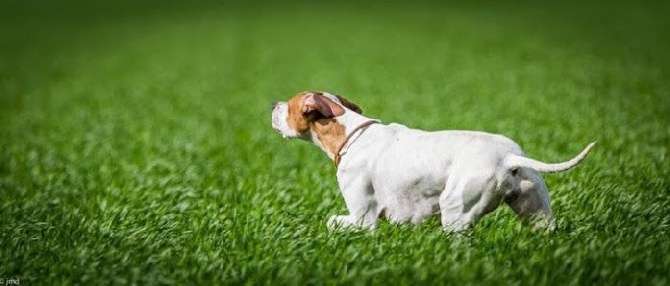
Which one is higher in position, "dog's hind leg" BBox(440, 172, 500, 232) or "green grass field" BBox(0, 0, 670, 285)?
"dog's hind leg" BBox(440, 172, 500, 232)

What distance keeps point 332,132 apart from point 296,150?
529 cm

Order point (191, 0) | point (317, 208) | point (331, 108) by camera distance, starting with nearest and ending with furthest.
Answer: point (331, 108) < point (317, 208) < point (191, 0)

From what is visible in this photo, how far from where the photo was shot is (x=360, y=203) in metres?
6.14

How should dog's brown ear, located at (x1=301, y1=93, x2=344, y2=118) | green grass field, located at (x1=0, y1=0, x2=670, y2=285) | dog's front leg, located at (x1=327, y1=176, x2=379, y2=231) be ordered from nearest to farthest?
1. green grass field, located at (x1=0, y1=0, x2=670, y2=285)
2. dog's front leg, located at (x1=327, y1=176, x2=379, y2=231)
3. dog's brown ear, located at (x1=301, y1=93, x2=344, y2=118)

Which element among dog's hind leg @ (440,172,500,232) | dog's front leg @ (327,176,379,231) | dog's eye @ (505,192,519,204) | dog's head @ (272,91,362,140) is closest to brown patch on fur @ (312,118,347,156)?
dog's head @ (272,91,362,140)

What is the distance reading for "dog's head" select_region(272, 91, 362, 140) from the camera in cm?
630

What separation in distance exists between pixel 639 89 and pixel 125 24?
87.9 feet

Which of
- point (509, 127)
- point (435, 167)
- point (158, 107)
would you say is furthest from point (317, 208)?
point (158, 107)

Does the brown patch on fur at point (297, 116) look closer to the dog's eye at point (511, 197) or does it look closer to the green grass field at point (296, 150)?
A: the green grass field at point (296, 150)

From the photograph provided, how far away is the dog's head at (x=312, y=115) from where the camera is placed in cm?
630

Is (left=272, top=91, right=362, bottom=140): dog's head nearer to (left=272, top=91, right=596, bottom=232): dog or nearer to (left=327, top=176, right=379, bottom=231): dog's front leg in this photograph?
(left=272, top=91, right=596, bottom=232): dog

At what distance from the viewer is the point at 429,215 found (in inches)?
236

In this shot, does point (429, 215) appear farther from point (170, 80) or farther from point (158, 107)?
point (170, 80)

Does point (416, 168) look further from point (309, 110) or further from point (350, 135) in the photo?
point (309, 110)
